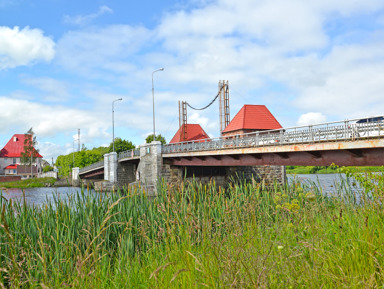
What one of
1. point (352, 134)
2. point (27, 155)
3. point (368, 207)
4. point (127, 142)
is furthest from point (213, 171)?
point (27, 155)

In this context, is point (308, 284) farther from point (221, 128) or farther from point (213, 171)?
point (221, 128)

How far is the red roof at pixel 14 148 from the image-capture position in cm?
10162

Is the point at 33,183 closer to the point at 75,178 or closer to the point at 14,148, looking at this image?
the point at 75,178

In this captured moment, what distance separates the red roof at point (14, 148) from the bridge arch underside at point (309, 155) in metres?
88.1

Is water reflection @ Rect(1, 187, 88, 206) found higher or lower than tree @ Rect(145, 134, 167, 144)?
lower

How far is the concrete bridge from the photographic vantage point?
1642 cm

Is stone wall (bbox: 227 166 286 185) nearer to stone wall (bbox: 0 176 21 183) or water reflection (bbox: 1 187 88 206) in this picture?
water reflection (bbox: 1 187 88 206)

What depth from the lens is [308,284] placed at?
3172 millimetres

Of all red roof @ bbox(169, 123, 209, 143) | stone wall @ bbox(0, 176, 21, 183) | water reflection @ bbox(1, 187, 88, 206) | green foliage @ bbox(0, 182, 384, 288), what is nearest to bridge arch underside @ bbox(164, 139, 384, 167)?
water reflection @ bbox(1, 187, 88, 206)

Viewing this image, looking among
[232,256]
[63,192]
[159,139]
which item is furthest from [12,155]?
[232,256]

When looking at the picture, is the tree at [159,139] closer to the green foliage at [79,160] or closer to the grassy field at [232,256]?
the green foliage at [79,160]

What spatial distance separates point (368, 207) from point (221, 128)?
151 feet

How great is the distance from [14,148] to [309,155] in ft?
335

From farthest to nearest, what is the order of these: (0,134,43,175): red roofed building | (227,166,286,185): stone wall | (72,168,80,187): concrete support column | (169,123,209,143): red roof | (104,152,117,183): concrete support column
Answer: (0,134,43,175): red roofed building, (72,168,80,187): concrete support column, (169,123,209,143): red roof, (104,152,117,183): concrete support column, (227,166,286,185): stone wall
